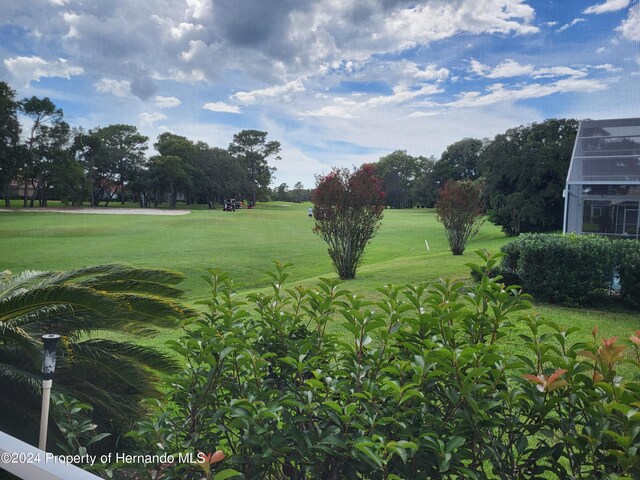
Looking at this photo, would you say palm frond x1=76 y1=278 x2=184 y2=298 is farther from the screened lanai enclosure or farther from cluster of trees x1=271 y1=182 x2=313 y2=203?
the screened lanai enclosure

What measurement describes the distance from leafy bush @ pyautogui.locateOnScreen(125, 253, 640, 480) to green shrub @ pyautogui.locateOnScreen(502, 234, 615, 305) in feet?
12.0

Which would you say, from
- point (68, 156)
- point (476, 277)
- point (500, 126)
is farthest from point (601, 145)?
point (68, 156)

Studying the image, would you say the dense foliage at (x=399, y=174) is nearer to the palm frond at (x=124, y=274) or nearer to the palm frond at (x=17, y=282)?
the palm frond at (x=124, y=274)

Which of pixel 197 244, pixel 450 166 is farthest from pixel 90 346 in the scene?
pixel 450 166

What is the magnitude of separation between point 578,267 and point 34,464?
14.8 feet

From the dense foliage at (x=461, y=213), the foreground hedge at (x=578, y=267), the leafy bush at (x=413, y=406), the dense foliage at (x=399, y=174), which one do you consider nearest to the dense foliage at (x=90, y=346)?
the leafy bush at (x=413, y=406)

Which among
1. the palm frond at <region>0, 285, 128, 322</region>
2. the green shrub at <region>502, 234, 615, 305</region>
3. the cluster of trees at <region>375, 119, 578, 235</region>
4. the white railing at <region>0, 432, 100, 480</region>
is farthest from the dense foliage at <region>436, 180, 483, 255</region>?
the white railing at <region>0, 432, 100, 480</region>

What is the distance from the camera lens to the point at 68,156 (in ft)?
11.7

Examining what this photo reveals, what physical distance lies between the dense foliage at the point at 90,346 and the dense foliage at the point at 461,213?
572cm

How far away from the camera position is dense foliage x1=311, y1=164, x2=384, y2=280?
571 cm

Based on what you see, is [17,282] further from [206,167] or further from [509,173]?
[509,173]

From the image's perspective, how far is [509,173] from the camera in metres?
5.95

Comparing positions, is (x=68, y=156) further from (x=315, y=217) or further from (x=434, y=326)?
(x=434, y=326)

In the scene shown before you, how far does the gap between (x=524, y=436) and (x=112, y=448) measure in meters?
1.59
